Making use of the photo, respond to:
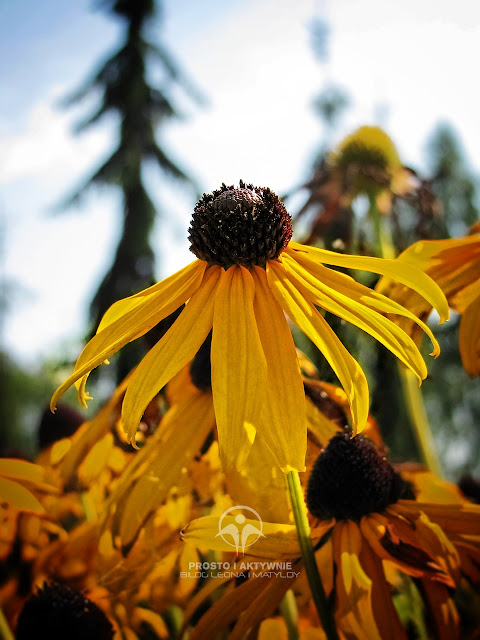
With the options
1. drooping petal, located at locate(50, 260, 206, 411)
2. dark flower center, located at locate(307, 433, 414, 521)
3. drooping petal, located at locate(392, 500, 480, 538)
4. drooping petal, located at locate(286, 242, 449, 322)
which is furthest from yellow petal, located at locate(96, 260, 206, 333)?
drooping petal, located at locate(392, 500, 480, 538)

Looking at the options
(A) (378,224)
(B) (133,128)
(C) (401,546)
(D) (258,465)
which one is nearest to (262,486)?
(D) (258,465)

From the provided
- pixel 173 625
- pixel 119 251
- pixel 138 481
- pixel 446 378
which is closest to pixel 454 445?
pixel 446 378

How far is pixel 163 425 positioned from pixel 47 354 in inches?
155

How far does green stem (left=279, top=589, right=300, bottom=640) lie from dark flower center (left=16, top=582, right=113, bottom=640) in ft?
0.61

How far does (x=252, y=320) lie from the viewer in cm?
50

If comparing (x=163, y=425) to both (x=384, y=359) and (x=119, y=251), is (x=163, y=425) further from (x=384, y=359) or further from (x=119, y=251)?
(x=119, y=251)

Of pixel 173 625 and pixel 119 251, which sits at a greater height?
pixel 119 251

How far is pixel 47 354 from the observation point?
4.37m

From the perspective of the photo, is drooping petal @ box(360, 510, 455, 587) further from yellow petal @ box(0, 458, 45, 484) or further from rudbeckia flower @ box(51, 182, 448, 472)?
yellow petal @ box(0, 458, 45, 484)

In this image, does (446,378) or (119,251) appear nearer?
(119,251)

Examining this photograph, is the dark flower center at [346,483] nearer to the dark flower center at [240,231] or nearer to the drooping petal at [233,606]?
the drooping petal at [233,606]

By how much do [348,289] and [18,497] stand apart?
0.36 m

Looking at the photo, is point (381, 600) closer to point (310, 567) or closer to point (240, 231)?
point (310, 567)

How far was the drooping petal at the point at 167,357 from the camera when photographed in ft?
1.53
